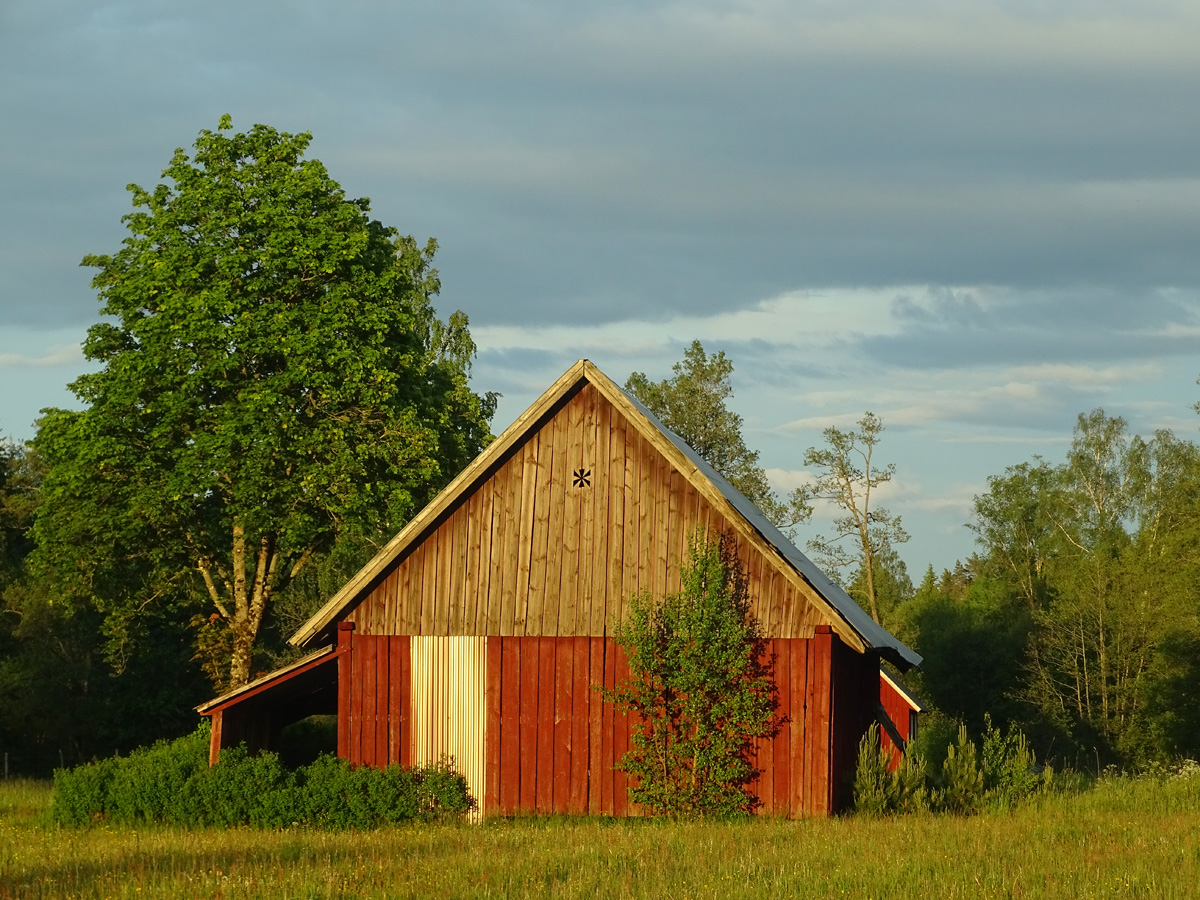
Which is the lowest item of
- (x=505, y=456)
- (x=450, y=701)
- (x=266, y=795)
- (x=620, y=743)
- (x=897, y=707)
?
(x=266, y=795)

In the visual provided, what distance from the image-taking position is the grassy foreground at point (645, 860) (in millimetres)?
13523

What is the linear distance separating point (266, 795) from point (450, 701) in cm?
322

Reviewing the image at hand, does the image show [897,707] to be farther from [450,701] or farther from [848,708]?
[450,701]

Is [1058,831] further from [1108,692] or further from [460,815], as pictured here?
[1108,692]

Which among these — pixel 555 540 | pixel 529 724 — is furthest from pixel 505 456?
pixel 529 724

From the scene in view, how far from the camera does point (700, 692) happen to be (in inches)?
813

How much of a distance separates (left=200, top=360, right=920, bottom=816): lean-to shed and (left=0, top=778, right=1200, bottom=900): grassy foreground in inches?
60.2

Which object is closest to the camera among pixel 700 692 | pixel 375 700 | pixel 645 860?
pixel 645 860

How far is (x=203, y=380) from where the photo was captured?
30.8 meters

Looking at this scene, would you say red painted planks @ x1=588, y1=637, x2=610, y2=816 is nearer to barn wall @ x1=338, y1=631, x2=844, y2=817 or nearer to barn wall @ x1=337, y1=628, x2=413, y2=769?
barn wall @ x1=338, y1=631, x2=844, y2=817

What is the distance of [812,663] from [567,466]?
5048 millimetres

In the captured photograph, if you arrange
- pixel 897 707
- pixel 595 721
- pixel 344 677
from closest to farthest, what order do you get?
1. pixel 595 721
2. pixel 344 677
3. pixel 897 707

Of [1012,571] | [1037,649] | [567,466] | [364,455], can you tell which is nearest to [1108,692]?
[1037,649]

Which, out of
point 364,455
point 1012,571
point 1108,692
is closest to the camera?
point 364,455
